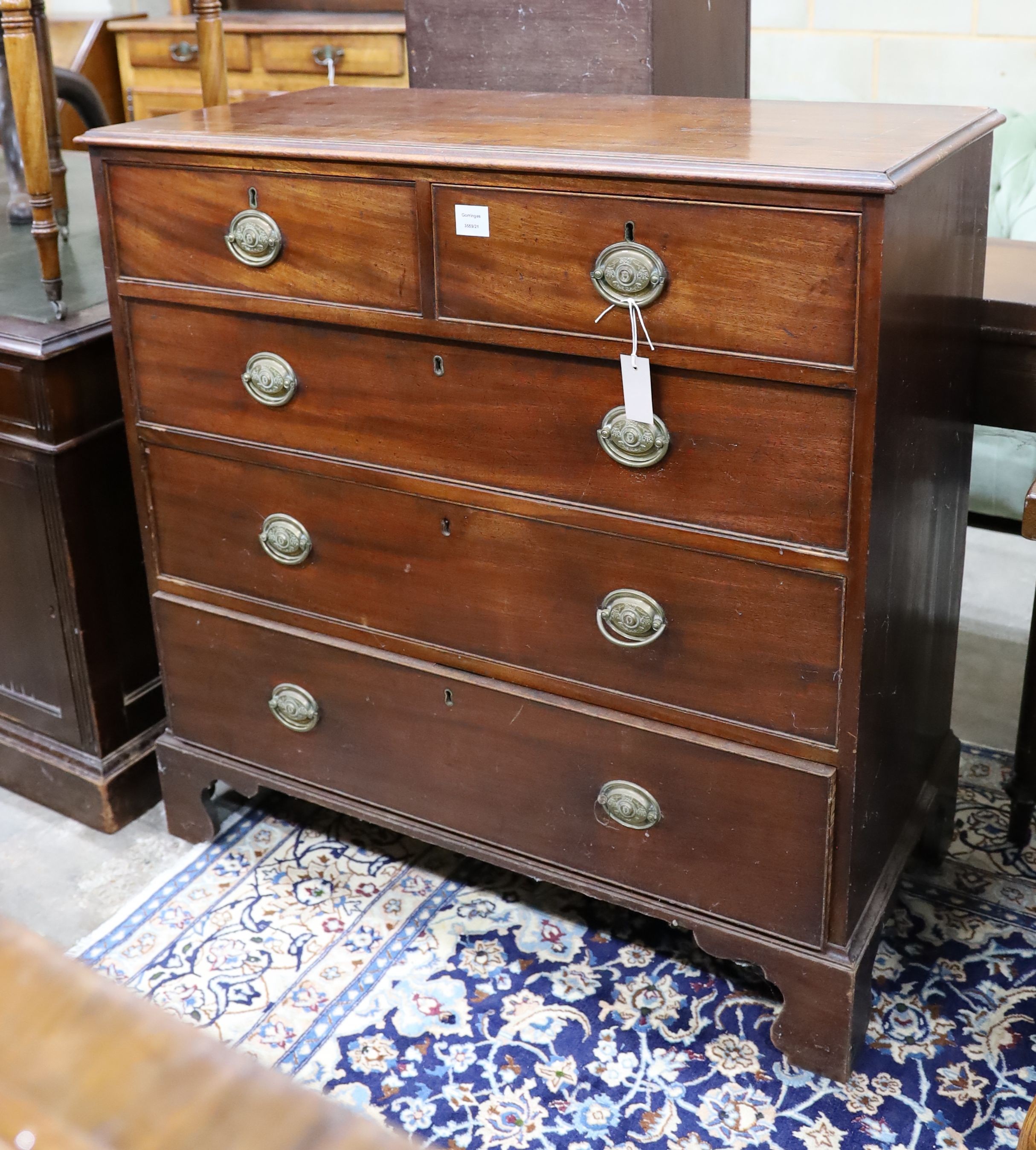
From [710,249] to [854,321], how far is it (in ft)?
0.57

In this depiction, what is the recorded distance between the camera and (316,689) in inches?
78.7

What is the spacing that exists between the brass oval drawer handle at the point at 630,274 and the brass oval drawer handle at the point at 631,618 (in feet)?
1.22

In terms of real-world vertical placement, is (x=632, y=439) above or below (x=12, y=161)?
below

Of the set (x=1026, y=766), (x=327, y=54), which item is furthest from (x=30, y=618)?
(x=327, y=54)

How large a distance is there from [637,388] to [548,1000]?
2.96ft

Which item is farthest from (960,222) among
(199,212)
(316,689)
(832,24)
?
(832,24)

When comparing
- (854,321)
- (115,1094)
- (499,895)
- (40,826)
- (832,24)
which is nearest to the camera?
(115,1094)

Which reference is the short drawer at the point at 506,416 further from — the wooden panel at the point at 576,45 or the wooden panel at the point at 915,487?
the wooden panel at the point at 576,45

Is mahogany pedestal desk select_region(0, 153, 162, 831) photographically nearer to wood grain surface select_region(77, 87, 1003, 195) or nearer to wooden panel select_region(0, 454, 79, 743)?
wooden panel select_region(0, 454, 79, 743)

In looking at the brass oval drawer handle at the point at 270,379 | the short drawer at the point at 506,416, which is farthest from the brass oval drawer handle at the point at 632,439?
the brass oval drawer handle at the point at 270,379

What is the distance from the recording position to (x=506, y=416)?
1.64 m

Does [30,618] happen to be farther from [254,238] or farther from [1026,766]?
[1026,766]

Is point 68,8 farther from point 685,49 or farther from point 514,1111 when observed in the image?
point 514,1111

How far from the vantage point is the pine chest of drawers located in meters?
1.44
